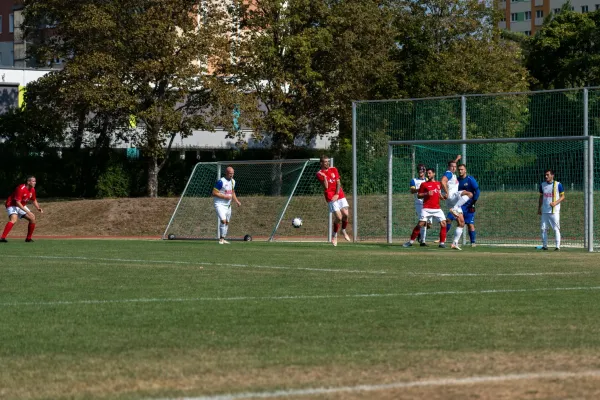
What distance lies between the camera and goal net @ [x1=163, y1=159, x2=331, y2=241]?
3478cm

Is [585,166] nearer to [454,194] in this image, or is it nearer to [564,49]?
[454,194]

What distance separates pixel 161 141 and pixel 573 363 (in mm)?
39882

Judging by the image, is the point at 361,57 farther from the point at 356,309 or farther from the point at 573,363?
the point at 573,363

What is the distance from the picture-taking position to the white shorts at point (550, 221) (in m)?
25.2

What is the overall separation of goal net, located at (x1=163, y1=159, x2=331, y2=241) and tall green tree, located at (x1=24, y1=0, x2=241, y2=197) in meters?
8.63

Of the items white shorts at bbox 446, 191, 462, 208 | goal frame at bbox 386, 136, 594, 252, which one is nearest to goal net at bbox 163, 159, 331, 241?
goal frame at bbox 386, 136, 594, 252

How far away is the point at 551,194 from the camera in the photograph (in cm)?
2517

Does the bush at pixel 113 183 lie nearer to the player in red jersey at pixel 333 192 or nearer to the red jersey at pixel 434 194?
the player in red jersey at pixel 333 192

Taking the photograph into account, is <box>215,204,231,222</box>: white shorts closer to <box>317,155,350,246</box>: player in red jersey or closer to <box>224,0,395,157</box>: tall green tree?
<box>317,155,350,246</box>: player in red jersey

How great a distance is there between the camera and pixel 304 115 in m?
50.8

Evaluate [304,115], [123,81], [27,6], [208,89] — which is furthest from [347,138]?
[27,6]

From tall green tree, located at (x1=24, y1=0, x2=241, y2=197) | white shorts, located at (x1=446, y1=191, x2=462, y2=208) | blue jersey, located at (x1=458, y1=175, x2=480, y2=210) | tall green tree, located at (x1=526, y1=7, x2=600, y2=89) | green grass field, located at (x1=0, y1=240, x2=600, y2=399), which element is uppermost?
tall green tree, located at (x1=526, y1=7, x2=600, y2=89)

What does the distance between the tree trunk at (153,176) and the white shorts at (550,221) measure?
24.3 metres

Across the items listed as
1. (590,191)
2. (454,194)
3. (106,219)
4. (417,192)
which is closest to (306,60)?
(106,219)
